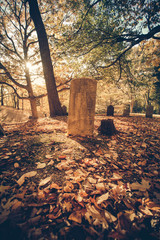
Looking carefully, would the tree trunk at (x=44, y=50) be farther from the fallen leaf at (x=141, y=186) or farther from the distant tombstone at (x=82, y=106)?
the fallen leaf at (x=141, y=186)

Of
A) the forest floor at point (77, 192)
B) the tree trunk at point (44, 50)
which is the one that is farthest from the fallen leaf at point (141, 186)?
the tree trunk at point (44, 50)

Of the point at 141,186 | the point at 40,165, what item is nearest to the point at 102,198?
the point at 141,186

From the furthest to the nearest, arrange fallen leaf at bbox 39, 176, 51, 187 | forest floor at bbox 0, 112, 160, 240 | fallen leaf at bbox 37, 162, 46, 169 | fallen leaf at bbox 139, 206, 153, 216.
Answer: fallen leaf at bbox 37, 162, 46, 169 → fallen leaf at bbox 39, 176, 51, 187 → fallen leaf at bbox 139, 206, 153, 216 → forest floor at bbox 0, 112, 160, 240

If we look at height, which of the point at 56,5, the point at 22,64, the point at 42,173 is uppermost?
the point at 56,5

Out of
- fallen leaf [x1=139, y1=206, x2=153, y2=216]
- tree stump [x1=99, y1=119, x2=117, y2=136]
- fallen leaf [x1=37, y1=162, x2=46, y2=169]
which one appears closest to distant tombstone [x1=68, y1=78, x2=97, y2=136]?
tree stump [x1=99, y1=119, x2=117, y2=136]

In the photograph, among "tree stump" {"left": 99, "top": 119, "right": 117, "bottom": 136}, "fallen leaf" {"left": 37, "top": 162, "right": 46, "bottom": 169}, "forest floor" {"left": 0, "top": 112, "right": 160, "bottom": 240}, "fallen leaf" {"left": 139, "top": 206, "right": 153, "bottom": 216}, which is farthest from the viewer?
"tree stump" {"left": 99, "top": 119, "right": 117, "bottom": 136}

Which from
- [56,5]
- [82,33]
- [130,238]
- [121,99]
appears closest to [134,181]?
[130,238]

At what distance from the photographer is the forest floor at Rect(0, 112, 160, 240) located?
2.84 ft

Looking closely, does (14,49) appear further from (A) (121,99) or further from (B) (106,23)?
(A) (121,99)

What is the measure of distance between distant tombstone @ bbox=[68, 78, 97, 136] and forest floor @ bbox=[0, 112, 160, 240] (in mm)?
695

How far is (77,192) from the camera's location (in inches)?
47.7

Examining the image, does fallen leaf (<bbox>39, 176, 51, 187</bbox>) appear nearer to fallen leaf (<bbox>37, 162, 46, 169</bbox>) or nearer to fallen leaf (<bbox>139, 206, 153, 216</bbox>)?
fallen leaf (<bbox>37, 162, 46, 169</bbox>)

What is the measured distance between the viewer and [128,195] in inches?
48.9

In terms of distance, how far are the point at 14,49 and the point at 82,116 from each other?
11489 millimetres
